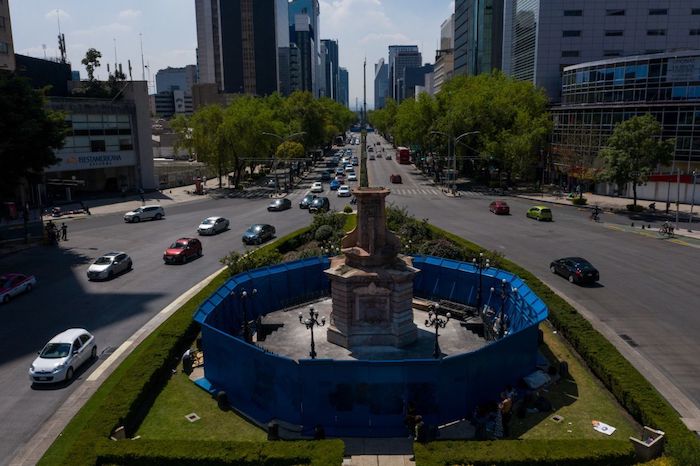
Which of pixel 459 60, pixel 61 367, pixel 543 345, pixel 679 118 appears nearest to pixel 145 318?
pixel 61 367

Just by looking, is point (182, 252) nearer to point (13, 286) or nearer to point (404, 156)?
point (13, 286)

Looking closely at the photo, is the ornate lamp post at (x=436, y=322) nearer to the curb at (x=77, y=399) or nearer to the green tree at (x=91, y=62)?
the curb at (x=77, y=399)

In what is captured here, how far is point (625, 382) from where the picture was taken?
19.8 metres

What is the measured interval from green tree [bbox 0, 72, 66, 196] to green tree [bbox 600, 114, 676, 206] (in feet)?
187

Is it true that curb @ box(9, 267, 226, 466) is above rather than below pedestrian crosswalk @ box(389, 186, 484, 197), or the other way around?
below

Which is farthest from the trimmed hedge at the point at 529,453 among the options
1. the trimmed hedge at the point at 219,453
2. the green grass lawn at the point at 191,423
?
the green grass lawn at the point at 191,423

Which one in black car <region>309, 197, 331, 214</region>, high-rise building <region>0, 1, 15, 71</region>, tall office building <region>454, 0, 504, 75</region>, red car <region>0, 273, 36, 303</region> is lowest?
red car <region>0, 273, 36, 303</region>

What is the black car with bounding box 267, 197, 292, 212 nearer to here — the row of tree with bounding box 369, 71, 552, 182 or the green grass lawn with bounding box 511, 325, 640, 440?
the row of tree with bounding box 369, 71, 552, 182

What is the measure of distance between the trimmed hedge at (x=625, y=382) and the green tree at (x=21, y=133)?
3948cm

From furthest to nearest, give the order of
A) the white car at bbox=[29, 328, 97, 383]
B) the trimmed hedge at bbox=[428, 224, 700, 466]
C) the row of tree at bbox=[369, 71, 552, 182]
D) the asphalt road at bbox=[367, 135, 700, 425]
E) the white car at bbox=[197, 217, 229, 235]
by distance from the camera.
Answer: the row of tree at bbox=[369, 71, 552, 182]
the white car at bbox=[197, 217, 229, 235]
the asphalt road at bbox=[367, 135, 700, 425]
the white car at bbox=[29, 328, 97, 383]
the trimmed hedge at bbox=[428, 224, 700, 466]

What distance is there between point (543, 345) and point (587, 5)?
93047mm

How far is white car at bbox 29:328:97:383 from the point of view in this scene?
21.8 meters

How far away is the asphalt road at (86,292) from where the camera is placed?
68.8 ft

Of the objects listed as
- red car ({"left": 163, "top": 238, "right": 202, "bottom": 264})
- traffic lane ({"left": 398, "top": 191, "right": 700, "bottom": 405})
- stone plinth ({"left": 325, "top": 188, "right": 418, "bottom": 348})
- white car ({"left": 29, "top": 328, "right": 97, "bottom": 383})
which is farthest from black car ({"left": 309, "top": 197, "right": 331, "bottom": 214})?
white car ({"left": 29, "top": 328, "right": 97, "bottom": 383})
